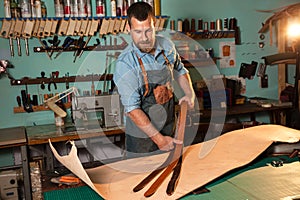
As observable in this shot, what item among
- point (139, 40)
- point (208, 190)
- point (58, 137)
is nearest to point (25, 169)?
point (58, 137)

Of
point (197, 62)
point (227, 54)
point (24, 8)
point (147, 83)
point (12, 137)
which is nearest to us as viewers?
point (147, 83)

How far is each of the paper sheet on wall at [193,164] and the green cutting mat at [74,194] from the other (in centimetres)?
4

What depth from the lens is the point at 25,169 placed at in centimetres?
269

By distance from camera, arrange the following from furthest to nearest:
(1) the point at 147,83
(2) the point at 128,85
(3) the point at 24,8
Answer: (3) the point at 24,8
(1) the point at 147,83
(2) the point at 128,85

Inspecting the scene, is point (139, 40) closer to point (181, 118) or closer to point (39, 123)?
point (181, 118)

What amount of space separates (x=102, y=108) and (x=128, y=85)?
3.59 feet

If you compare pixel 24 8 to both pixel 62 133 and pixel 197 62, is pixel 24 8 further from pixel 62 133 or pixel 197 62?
pixel 197 62

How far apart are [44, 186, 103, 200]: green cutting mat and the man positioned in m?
0.54

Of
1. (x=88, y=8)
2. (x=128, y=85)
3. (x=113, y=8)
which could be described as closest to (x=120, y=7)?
(x=113, y=8)

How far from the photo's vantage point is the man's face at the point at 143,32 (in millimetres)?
1872

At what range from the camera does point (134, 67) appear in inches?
77.9

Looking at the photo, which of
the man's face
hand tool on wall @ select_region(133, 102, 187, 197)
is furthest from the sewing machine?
hand tool on wall @ select_region(133, 102, 187, 197)

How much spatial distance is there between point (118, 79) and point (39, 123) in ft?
5.42

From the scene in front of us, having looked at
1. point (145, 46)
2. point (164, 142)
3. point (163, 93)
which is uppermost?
point (145, 46)
